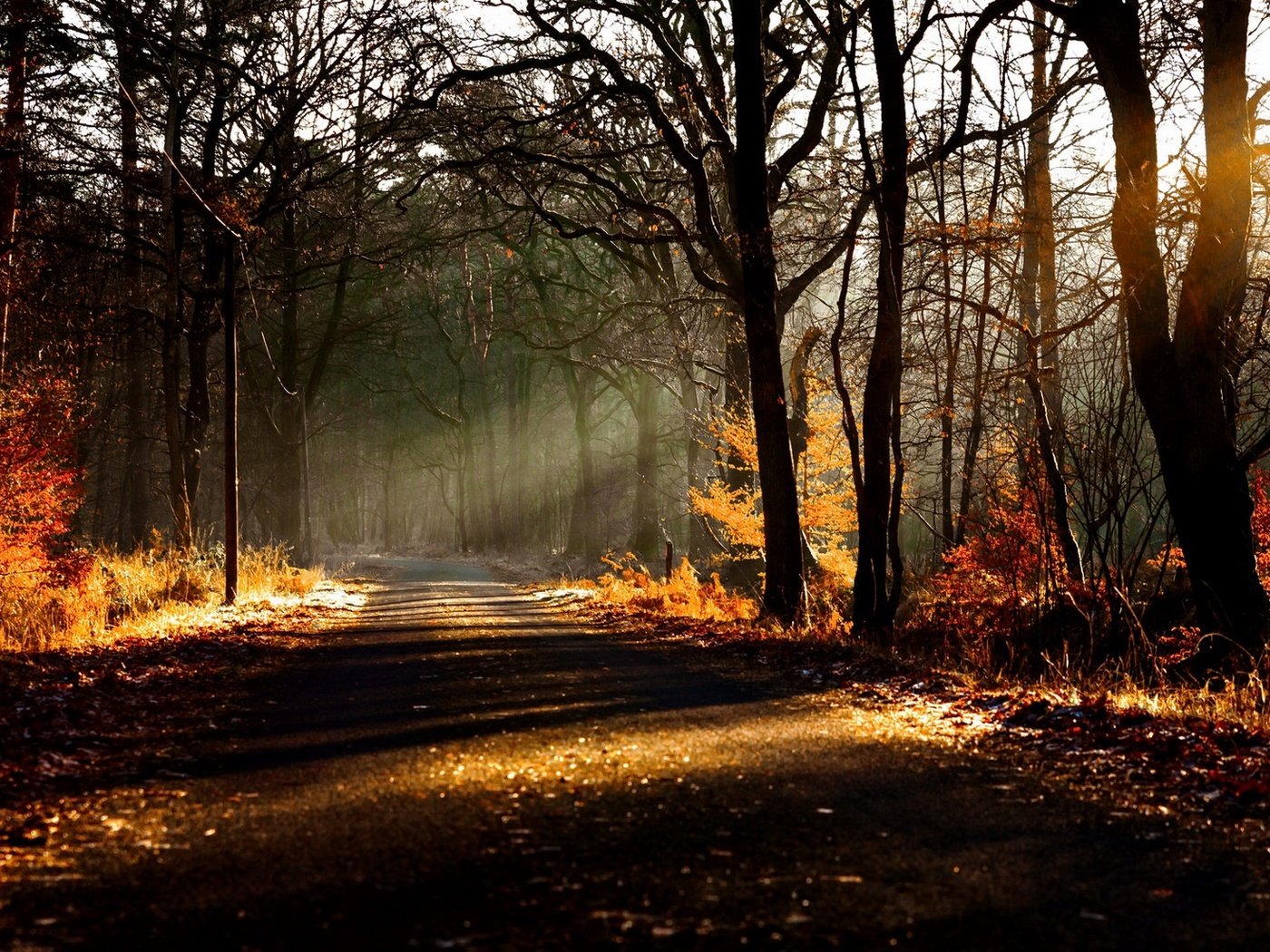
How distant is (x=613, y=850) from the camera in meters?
4.52

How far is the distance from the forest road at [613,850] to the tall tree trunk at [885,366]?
6.02 metres

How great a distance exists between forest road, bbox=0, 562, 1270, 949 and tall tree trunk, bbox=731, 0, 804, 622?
8079 mm

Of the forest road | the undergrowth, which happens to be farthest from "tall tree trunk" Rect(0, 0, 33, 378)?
the forest road

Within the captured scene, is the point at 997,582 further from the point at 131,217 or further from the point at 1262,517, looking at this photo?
the point at 131,217

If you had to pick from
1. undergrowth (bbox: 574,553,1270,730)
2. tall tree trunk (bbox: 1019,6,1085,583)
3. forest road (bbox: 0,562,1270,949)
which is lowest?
undergrowth (bbox: 574,553,1270,730)

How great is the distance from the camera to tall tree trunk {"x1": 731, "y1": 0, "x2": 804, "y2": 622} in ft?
51.0

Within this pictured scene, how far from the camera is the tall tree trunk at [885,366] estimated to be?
12992mm

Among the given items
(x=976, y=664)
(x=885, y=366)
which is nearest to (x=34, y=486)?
Answer: (x=885, y=366)

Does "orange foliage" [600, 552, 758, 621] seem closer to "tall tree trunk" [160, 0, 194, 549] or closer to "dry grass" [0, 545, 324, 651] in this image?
"dry grass" [0, 545, 324, 651]

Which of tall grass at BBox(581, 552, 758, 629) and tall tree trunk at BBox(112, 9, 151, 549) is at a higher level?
tall tree trunk at BBox(112, 9, 151, 549)

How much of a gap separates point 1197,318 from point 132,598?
1460cm

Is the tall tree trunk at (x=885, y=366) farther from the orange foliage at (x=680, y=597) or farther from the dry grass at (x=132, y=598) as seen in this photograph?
the dry grass at (x=132, y=598)

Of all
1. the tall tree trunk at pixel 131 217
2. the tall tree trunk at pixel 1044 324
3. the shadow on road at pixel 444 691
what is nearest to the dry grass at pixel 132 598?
the shadow on road at pixel 444 691

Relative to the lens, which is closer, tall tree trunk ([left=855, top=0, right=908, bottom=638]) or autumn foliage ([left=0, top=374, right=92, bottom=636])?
tall tree trunk ([left=855, top=0, right=908, bottom=638])
